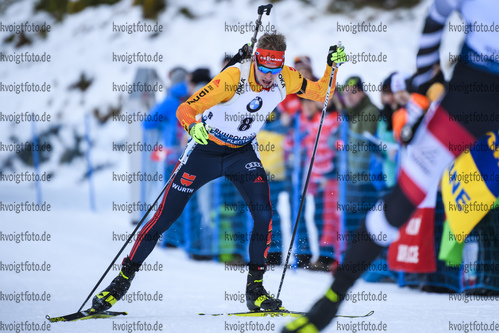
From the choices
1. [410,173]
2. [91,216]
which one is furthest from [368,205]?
[91,216]

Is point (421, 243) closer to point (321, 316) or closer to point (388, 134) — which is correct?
point (388, 134)

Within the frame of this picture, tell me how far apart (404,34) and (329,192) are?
9.37m

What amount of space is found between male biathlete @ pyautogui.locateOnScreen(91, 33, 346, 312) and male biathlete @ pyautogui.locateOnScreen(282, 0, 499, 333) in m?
1.72

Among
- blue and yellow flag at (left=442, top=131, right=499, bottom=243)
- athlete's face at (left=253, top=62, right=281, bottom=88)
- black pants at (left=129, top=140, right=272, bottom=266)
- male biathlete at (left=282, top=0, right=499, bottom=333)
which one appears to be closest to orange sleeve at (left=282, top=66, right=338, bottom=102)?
athlete's face at (left=253, top=62, right=281, bottom=88)

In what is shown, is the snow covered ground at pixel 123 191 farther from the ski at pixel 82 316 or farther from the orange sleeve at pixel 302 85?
the orange sleeve at pixel 302 85

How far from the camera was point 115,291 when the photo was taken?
474 centimetres

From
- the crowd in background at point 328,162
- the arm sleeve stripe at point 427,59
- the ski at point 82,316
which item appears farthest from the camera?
the crowd in background at point 328,162

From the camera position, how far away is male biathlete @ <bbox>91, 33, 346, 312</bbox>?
14.9 feet

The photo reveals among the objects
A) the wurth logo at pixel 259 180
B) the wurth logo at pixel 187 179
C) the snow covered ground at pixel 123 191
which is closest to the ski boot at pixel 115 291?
the snow covered ground at pixel 123 191

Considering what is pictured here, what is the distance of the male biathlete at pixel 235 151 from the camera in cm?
455

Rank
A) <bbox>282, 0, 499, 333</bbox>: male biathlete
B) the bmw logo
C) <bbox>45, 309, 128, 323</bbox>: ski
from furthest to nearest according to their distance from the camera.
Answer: the bmw logo
<bbox>45, 309, 128, 323</bbox>: ski
<bbox>282, 0, 499, 333</bbox>: male biathlete

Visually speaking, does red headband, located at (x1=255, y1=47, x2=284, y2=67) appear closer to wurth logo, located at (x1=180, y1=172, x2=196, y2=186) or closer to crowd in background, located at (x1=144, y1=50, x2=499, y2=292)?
wurth logo, located at (x1=180, y1=172, x2=196, y2=186)

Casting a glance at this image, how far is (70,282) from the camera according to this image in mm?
6719

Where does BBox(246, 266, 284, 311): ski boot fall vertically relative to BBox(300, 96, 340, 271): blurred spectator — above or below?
below
